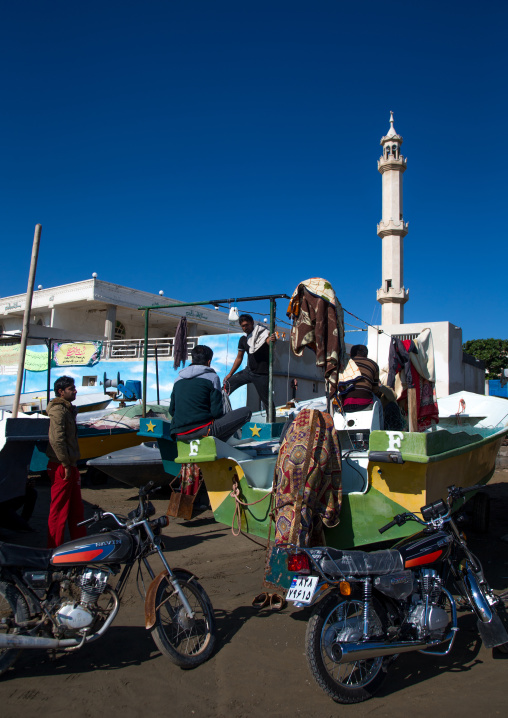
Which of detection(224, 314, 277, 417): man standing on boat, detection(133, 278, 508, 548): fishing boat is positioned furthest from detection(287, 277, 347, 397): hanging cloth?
detection(224, 314, 277, 417): man standing on boat

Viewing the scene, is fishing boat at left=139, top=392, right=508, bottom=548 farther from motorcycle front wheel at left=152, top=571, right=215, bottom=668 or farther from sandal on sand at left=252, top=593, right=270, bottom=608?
motorcycle front wheel at left=152, top=571, right=215, bottom=668

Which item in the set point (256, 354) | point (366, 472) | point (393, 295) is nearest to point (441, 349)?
point (393, 295)

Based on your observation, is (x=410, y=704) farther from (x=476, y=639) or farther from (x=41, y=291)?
(x=41, y=291)

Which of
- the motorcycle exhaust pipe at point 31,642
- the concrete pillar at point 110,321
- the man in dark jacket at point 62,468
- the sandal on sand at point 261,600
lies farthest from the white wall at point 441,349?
the motorcycle exhaust pipe at point 31,642

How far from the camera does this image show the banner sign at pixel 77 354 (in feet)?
66.0

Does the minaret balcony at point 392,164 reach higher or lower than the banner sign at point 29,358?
higher

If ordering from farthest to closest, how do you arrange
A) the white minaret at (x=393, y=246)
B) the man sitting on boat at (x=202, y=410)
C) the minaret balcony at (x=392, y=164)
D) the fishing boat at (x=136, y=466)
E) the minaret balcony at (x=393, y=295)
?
the minaret balcony at (x=392, y=164)
the white minaret at (x=393, y=246)
the minaret balcony at (x=393, y=295)
the fishing boat at (x=136, y=466)
the man sitting on boat at (x=202, y=410)

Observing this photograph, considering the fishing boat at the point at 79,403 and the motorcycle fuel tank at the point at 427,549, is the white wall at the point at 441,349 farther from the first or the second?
the motorcycle fuel tank at the point at 427,549

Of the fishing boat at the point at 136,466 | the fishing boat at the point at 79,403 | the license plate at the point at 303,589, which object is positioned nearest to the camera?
the license plate at the point at 303,589

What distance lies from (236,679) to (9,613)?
1.36 meters

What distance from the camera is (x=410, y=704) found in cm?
272

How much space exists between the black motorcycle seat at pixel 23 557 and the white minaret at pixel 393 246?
88.6 feet

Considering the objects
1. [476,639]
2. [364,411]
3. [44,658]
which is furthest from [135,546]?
[364,411]

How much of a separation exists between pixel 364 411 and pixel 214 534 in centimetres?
241
